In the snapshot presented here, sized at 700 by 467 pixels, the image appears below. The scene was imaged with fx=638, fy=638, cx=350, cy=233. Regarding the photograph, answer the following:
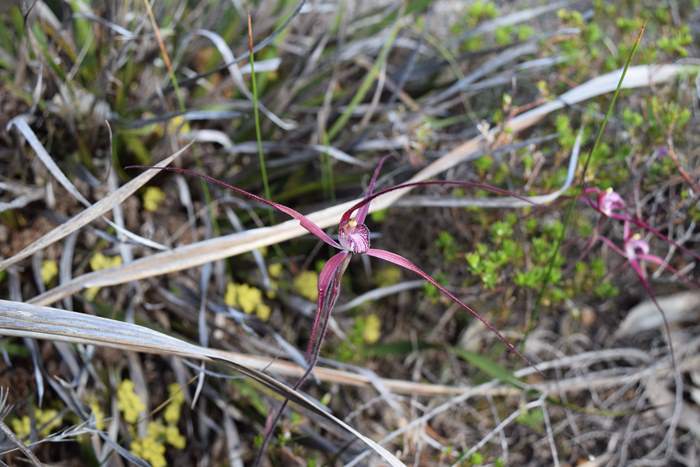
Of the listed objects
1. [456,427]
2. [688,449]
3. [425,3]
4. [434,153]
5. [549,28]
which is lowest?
[688,449]

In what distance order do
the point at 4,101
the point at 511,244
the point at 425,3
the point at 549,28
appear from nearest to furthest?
the point at 511,244 → the point at 4,101 → the point at 425,3 → the point at 549,28

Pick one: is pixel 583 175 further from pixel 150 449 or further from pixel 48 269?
pixel 48 269

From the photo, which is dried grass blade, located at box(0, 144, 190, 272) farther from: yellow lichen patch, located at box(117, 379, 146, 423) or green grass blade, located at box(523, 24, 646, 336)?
green grass blade, located at box(523, 24, 646, 336)

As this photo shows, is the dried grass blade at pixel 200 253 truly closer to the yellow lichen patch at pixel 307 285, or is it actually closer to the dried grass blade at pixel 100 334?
the dried grass blade at pixel 100 334

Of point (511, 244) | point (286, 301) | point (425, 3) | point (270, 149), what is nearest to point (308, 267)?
point (286, 301)

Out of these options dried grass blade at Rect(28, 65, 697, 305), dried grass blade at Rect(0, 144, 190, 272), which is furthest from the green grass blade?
dried grass blade at Rect(0, 144, 190, 272)

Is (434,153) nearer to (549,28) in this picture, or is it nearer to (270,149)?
(270,149)

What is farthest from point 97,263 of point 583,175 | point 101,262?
point 583,175
